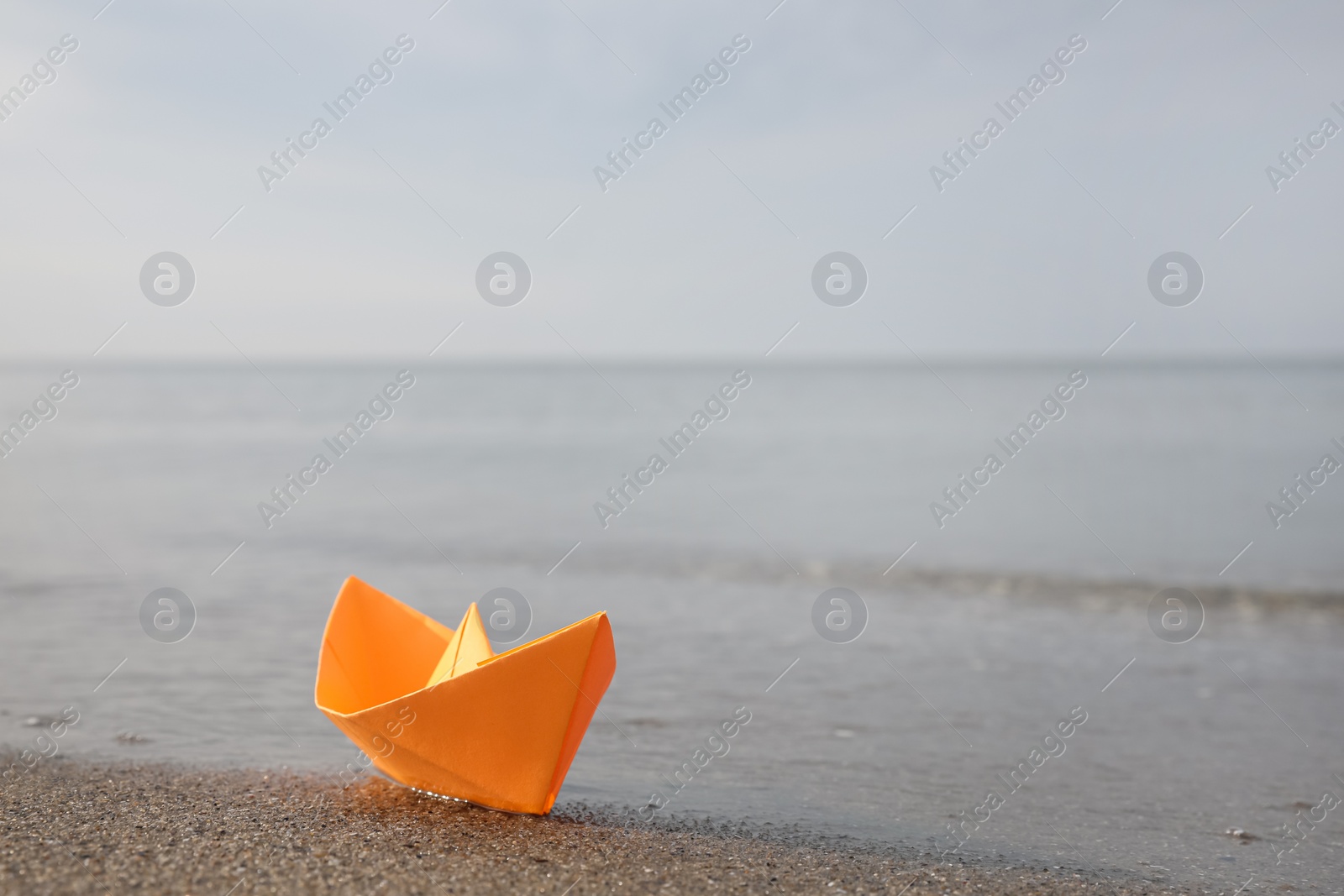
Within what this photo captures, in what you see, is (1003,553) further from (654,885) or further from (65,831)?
(65,831)

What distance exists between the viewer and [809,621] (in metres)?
9.97

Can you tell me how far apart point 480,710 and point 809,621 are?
620 cm

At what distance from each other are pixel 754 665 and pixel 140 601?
6918mm

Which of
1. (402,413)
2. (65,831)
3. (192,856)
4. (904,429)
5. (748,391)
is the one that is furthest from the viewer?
(748,391)

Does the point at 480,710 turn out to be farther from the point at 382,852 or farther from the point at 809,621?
the point at 809,621

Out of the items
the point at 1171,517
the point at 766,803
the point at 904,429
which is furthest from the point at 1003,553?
the point at 904,429

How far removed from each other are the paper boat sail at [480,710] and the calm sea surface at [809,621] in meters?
0.90

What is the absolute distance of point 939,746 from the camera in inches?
251

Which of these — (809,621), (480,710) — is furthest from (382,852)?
(809,621)

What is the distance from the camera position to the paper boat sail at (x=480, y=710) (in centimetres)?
423

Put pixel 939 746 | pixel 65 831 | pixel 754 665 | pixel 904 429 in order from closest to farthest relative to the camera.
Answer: pixel 65 831, pixel 939 746, pixel 754 665, pixel 904 429

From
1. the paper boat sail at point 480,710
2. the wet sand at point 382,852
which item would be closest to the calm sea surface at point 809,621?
the wet sand at point 382,852

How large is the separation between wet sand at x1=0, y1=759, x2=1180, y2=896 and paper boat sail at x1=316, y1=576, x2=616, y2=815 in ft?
0.67

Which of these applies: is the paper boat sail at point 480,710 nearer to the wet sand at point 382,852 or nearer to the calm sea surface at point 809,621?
the wet sand at point 382,852
